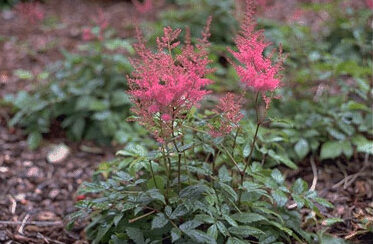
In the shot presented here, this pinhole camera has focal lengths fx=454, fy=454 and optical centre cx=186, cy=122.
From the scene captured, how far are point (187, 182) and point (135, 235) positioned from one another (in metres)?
0.37

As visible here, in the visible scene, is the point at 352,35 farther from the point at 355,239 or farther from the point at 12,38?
the point at 12,38

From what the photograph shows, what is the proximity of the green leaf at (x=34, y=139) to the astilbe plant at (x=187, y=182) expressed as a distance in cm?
131

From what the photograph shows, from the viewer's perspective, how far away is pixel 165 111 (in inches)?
67.1

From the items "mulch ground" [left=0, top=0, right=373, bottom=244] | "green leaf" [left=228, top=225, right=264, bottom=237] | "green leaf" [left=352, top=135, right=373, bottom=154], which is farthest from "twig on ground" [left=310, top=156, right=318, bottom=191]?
"green leaf" [left=228, top=225, right=264, bottom=237]

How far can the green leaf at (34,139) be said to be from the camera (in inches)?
136

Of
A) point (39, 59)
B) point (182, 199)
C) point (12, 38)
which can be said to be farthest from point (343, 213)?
point (12, 38)

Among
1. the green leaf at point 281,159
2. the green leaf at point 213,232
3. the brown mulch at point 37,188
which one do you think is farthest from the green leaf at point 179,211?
the brown mulch at point 37,188

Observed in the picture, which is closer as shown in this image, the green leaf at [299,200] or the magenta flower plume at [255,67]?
the magenta flower plume at [255,67]

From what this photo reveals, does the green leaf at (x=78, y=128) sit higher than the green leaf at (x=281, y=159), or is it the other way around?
the green leaf at (x=281, y=159)

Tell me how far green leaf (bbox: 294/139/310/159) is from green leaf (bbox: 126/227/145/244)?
4.42 ft

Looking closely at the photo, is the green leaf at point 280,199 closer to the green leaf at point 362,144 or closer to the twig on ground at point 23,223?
the green leaf at point 362,144

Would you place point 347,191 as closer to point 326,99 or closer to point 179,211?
point 326,99

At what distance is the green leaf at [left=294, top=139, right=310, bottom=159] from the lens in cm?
286

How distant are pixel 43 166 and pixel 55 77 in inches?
33.1
